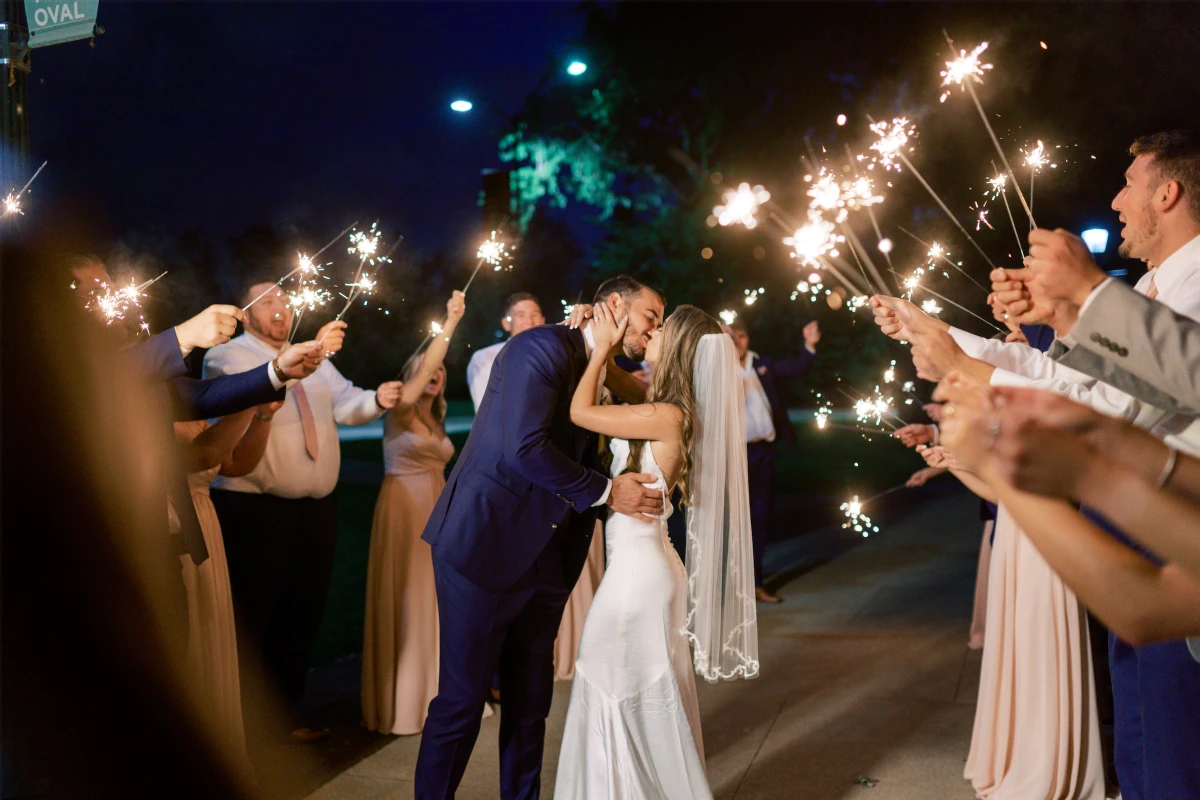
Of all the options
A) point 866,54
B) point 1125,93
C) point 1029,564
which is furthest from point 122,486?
point 866,54

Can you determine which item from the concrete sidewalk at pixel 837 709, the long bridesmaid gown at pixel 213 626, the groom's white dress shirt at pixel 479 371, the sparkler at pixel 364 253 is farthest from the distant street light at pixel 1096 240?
the long bridesmaid gown at pixel 213 626

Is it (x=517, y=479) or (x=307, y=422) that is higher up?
(x=307, y=422)

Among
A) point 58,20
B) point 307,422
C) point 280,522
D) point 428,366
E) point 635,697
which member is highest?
point 58,20

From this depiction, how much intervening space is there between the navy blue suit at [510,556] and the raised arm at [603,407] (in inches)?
4.0

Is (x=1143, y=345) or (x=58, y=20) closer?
(x=1143, y=345)

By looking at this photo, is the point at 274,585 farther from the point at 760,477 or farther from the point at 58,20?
the point at 760,477

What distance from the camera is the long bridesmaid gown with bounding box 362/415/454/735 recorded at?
4773 mm

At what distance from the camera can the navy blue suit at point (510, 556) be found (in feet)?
11.1

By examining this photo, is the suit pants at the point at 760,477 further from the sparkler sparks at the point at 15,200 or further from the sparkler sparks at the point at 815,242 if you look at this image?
the sparkler sparks at the point at 15,200

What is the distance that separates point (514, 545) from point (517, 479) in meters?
0.27

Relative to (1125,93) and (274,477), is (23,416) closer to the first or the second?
(274,477)

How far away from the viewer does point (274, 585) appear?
465 centimetres

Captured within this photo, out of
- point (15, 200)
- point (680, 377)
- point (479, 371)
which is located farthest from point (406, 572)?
point (15, 200)

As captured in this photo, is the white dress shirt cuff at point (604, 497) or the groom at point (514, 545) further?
the white dress shirt cuff at point (604, 497)
